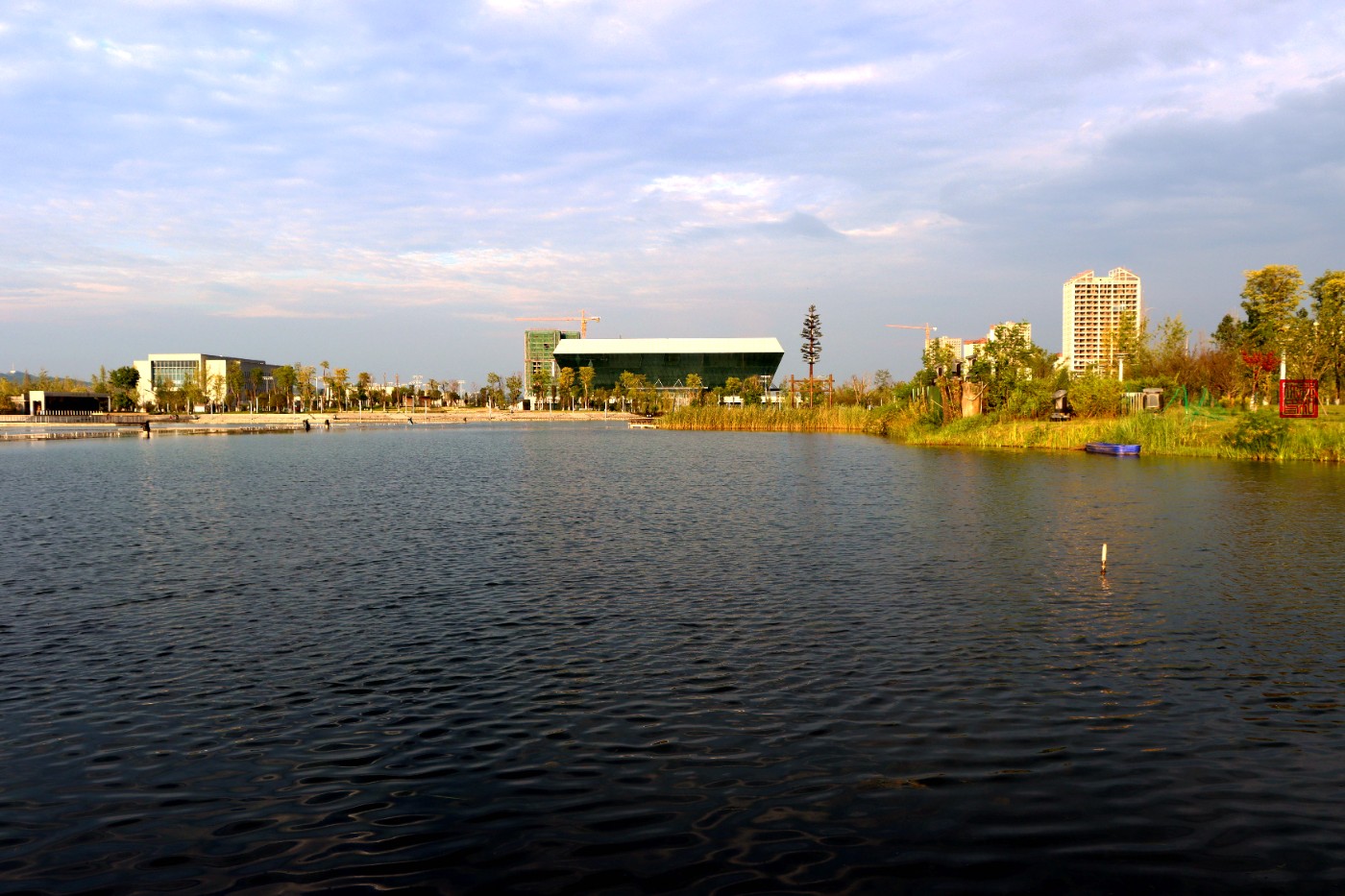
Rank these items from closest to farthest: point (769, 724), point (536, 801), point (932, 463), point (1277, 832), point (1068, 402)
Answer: point (1277, 832) < point (536, 801) < point (769, 724) < point (932, 463) < point (1068, 402)

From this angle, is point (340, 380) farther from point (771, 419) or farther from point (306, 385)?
point (771, 419)

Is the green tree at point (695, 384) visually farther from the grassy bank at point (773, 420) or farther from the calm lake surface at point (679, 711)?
the calm lake surface at point (679, 711)

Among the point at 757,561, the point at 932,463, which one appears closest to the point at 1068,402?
the point at 932,463

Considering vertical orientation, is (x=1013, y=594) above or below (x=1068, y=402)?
below

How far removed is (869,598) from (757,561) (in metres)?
4.43

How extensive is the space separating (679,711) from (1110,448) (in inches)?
1979

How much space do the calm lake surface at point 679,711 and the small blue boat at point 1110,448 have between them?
1078 inches

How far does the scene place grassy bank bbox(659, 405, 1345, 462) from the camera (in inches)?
1889

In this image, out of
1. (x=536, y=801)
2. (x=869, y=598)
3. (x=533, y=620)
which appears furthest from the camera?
(x=869, y=598)

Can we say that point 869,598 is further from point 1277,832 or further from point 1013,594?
point 1277,832

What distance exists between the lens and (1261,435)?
160 ft

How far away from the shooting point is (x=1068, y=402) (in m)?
68.4

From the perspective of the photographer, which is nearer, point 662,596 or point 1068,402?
point 662,596

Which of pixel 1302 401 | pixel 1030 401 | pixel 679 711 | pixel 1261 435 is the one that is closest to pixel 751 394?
pixel 1030 401
